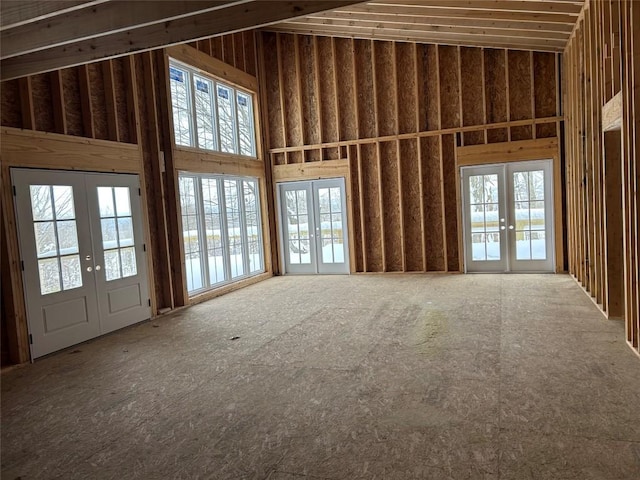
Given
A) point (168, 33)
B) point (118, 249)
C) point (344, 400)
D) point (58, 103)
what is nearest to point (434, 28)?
point (168, 33)

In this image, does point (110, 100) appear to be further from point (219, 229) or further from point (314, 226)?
point (314, 226)

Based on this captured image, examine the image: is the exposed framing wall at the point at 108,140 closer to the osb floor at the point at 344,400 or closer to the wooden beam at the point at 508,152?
the osb floor at the point at 344,400

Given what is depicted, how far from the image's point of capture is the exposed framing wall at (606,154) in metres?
4.06

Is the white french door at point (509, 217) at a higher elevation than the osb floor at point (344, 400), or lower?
higher

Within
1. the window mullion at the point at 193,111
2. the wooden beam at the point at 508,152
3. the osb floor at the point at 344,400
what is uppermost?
the window mullion at the point at 193,111

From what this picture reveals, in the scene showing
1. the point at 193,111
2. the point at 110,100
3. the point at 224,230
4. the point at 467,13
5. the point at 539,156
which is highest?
the point at 467,13

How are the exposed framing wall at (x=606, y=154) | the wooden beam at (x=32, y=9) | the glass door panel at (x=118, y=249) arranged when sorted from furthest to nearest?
1. the glass door panel at (x=118, y=249)
2. the exposed framing wall at (x=606, y=154)
3. the wooden beam at (x=32, y=9)

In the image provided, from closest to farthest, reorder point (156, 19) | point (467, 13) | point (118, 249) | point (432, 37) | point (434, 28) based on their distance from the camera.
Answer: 1. point (156, 19)
2. point (118, 249)
3. point (467, 13)
4. point (434, 28)
5. point (432, 37)

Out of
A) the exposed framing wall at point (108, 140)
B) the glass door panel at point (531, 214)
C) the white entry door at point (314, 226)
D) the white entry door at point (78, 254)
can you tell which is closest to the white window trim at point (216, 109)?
the exposed framing wall at point (108, 140)

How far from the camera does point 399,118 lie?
9.60 m

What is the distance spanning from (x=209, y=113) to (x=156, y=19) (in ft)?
19.0

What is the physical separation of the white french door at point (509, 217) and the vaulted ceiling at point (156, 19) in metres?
2.57

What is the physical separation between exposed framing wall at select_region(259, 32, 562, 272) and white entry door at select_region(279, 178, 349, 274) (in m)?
0.33

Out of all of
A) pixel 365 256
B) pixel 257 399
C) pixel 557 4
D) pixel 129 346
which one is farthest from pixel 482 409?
pixel 365 256
